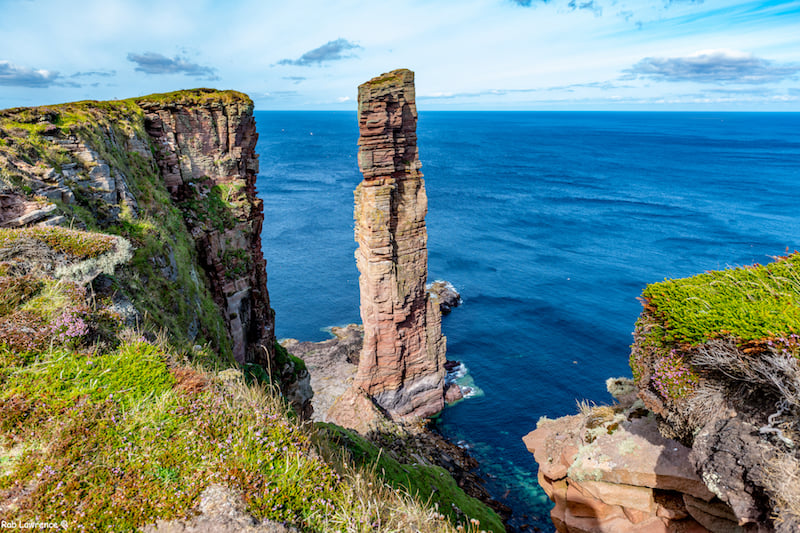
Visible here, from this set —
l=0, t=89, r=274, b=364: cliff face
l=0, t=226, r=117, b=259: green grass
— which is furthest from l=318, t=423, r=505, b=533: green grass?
l=0, t=226, r=117, b=259: green grass

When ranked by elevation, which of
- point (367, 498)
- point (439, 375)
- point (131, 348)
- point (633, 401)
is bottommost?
point (439, 375)

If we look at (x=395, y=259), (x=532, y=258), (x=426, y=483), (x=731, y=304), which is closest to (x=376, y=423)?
(x=395, y=259)

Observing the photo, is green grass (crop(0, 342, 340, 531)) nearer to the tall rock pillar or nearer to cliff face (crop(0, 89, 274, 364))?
cliff face (crop(0, 89, 274, 364))

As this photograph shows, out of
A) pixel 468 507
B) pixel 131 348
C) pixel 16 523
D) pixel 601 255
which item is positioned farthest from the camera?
pixel 601 255

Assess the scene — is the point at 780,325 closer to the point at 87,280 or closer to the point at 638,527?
the point at 638,527

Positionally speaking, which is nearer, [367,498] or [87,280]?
[367,498]

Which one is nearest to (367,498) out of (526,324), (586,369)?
(586,369)
